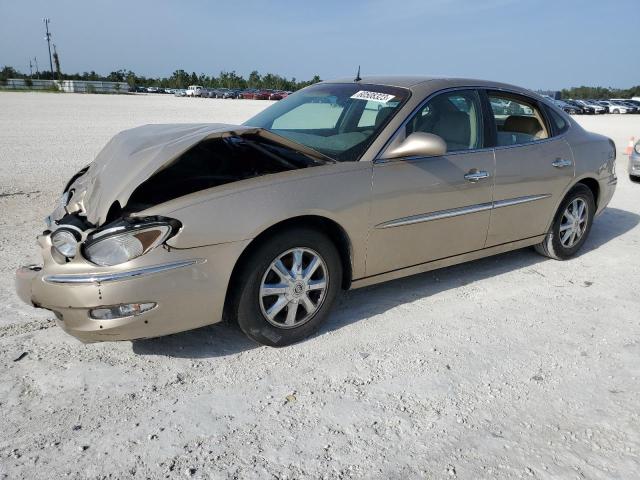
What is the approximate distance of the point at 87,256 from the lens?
9.11 feet

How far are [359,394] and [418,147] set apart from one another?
157 centimetres

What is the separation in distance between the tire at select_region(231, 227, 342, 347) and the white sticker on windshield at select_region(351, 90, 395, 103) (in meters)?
1.24

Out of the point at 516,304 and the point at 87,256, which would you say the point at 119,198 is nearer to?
the point at 87,256

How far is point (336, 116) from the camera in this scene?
4309mm

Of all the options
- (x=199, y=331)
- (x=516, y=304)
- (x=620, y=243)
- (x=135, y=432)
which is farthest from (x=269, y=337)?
(x=620, y=243)

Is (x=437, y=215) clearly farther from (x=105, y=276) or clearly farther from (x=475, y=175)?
(x=105, y=276)

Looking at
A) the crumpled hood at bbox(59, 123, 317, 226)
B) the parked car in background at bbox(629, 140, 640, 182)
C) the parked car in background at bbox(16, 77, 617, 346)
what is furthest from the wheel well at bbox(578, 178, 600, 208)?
the parked car in background at bbox(629, 140, 640, 182)

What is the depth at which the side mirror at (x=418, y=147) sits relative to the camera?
344cm

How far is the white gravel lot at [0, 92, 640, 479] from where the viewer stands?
2.39 m

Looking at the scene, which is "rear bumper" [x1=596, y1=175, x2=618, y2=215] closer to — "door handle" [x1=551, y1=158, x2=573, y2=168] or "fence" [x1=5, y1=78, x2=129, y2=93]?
"door handle" [x1=551, y1=158, x2=573, y2=168]

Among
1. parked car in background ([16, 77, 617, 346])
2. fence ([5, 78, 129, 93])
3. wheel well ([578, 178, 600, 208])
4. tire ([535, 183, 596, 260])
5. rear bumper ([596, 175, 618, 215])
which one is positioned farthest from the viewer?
fence ([5, 78, 129, 93])

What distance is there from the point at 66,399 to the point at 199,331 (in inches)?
37.1

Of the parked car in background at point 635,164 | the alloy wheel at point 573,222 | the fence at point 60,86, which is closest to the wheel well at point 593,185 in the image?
the alloy wheel at point 573,222

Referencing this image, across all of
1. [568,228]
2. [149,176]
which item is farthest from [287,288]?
[568,228]
